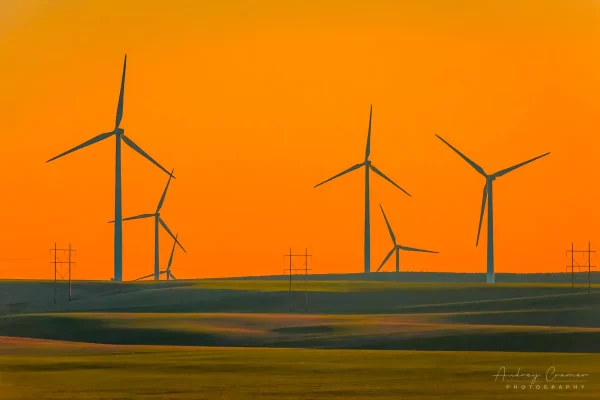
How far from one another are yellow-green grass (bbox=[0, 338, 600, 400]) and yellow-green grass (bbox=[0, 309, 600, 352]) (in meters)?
8.02

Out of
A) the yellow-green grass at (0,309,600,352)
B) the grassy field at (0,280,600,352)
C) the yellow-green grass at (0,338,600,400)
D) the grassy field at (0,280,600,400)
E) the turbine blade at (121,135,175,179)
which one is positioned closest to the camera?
the yellow-green grass at (0,338,600,400)

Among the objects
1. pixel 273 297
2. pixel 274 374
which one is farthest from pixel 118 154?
pixel 274 374

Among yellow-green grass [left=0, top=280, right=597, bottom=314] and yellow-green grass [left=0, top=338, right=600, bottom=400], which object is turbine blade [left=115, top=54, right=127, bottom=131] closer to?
yellow-green grass [left=0, top=280, right=597, bottom=314]

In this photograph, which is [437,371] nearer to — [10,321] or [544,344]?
[544,344]

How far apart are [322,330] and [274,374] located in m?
33.8

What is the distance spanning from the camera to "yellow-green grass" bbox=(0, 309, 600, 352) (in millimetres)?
90312

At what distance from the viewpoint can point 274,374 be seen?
6794cm

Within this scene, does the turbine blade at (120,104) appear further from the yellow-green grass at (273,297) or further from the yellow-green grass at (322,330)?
the yellow-green grass at (322,330)

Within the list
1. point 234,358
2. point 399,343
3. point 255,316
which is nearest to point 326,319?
point 255,316

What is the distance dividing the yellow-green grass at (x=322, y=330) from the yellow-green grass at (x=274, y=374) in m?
8.02

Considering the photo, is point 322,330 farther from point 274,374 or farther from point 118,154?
point 118,154

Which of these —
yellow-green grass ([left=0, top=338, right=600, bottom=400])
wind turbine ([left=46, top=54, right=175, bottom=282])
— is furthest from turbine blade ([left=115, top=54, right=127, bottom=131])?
yellow-green grass ([left=0, top=338, right=600, bottom=400])

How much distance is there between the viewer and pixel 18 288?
156 metres

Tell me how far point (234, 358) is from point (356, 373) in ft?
32.6
